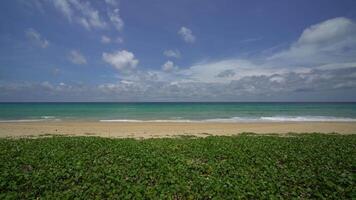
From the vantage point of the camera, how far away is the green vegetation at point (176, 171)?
5258 mm

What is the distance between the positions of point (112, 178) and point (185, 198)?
224 cm

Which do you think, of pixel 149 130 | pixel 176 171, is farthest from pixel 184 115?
pixel 176 171

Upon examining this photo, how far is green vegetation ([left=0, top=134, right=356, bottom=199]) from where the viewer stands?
526 centimetres

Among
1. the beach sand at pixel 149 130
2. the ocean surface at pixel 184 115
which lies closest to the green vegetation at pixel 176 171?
the beach sand at pixel 149 130

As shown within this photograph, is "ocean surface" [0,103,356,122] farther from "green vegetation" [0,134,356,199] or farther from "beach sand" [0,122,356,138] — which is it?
"green vegetation" [0,134,356,199]

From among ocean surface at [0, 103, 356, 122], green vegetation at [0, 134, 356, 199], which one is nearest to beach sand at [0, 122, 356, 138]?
green vegetation at [0, 134, 356, 199]

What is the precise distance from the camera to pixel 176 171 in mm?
6680

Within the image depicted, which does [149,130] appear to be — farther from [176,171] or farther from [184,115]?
[184,115]

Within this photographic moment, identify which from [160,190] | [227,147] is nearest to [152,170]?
[160,190]

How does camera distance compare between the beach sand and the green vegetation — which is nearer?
the green vegetation

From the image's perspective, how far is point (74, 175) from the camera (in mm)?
6266

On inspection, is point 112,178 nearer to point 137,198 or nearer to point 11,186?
point 137,198

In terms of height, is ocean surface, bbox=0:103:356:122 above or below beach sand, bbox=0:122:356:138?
above

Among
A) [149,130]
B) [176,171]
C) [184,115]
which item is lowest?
[149,130]
